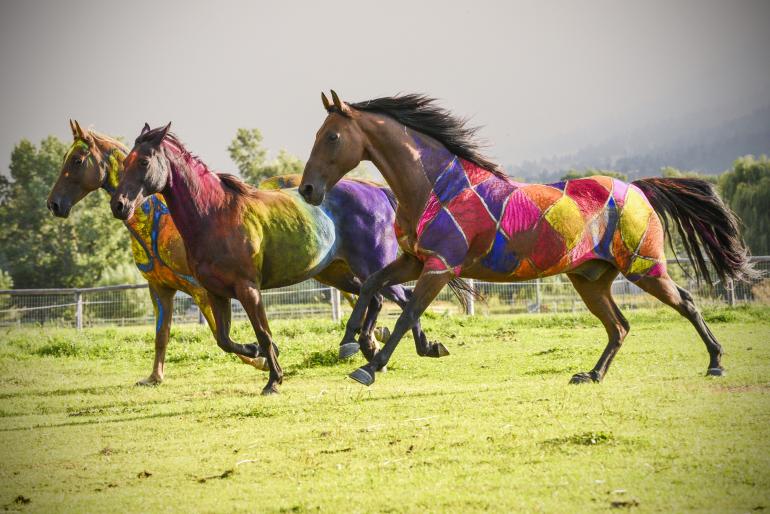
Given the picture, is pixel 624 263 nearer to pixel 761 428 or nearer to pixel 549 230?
pixel 549 230

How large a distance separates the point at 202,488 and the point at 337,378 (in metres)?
5.04

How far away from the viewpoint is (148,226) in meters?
11.0

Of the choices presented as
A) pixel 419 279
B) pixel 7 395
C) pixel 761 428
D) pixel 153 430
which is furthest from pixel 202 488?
pixel 7 395

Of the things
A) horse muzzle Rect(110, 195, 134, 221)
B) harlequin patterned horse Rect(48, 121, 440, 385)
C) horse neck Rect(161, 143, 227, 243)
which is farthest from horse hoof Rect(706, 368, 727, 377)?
horse muzzle Rect(110, 195, 134, 221)

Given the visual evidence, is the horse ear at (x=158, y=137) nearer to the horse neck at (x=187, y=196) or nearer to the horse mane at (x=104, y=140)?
the horse neck at (x=187, y=196)

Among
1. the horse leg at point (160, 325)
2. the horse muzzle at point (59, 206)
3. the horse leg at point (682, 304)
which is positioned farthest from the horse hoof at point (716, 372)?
the horse muzzle at point (59, 206)

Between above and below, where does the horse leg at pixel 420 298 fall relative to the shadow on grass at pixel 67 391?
above

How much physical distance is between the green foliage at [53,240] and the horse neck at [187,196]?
40.6 meters

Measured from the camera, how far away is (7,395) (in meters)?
10.7

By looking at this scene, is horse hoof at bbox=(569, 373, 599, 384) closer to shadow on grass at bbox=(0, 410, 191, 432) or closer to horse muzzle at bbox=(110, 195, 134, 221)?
shadow on grass at bbox=(0, 410, 191, 432)

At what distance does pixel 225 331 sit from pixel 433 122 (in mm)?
3218

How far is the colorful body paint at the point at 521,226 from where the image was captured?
309 inches

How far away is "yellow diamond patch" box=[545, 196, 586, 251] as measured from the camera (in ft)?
26.7

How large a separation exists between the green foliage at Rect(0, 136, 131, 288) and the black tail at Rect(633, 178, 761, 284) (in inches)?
1682
